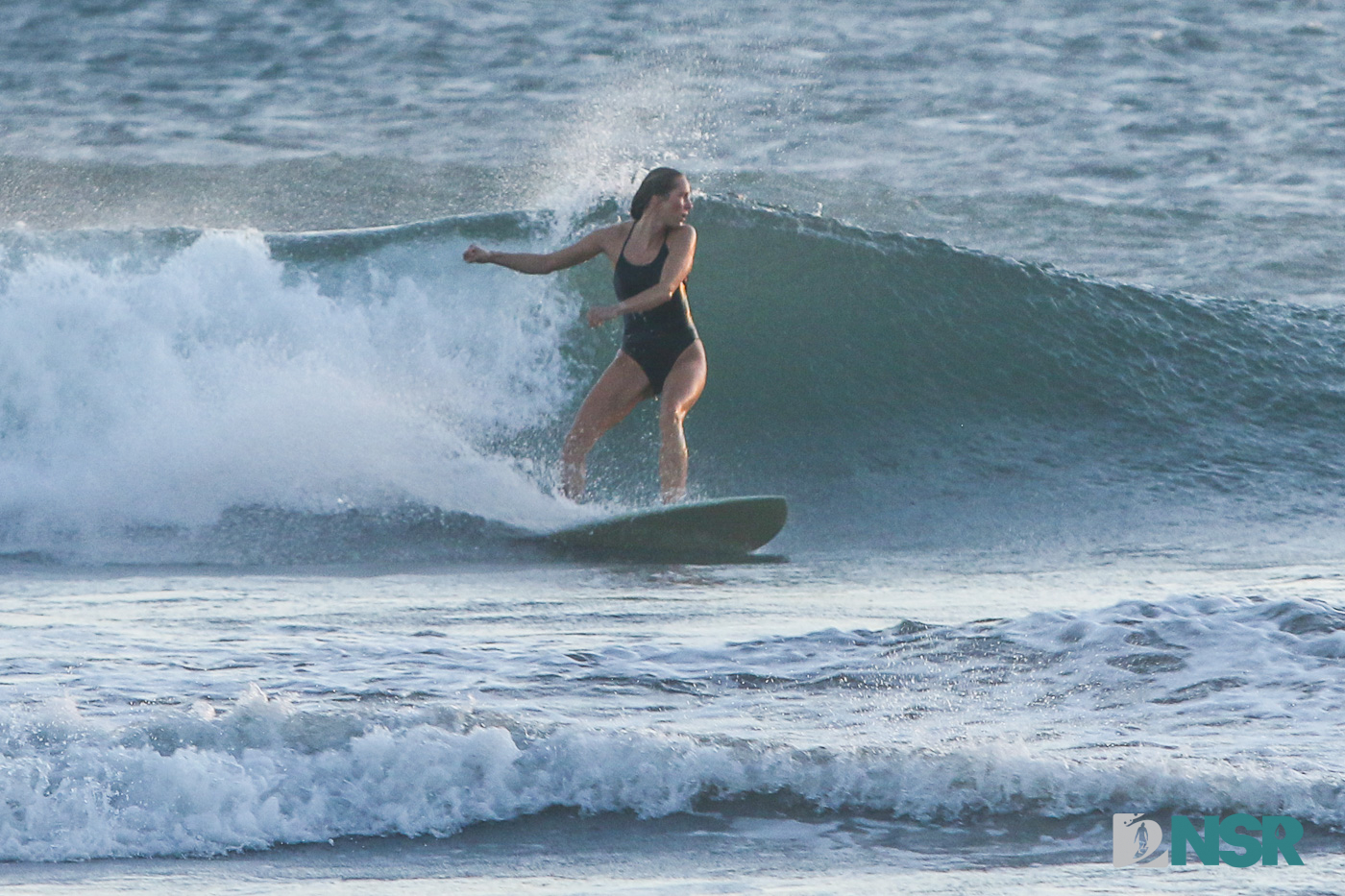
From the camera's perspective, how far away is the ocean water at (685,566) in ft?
11.0

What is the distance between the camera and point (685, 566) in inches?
243

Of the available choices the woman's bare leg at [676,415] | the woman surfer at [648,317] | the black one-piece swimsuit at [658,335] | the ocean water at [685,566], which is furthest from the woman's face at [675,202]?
the ocean water at [685,566]

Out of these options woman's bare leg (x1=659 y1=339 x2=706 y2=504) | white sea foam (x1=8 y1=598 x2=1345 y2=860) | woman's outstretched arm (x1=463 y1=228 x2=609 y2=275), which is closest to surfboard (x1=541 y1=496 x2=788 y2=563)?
woman's bare leg (x1=659 y1=339 x2=706 y2=504)

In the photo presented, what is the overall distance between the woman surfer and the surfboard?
0.17 m

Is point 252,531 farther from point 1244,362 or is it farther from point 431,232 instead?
point 1244,362

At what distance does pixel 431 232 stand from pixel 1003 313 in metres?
3.71

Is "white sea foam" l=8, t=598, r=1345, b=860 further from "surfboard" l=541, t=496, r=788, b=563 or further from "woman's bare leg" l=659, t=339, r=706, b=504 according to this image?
"woman's bare leg" l=659, t=339, r=706, b=504

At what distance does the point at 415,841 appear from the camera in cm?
333

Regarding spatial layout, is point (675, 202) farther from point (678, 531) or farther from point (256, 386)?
point (256, 386)

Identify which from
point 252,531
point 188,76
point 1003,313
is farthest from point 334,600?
point 188,76

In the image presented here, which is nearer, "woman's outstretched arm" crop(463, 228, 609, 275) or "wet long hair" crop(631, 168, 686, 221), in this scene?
"wet long hair" crop(631, 168, 686, 221)
